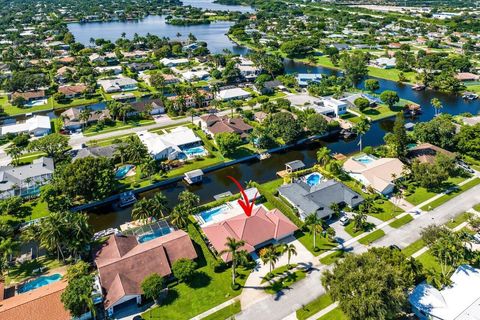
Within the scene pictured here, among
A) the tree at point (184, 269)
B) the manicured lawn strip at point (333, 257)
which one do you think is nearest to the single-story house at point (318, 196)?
the manicured lawn strip at point (333, 257)

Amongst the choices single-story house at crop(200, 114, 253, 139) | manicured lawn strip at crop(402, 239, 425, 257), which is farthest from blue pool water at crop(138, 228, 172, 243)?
single-story house at crop(200, 114, 253, 139)

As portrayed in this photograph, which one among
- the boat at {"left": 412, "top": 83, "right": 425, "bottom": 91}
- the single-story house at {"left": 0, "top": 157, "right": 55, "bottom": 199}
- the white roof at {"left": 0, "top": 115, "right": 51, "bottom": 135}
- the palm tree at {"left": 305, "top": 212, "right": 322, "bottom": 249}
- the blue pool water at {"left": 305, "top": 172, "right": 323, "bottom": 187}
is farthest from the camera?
the boat at {"left": 412, "top": 83, "right": 425, "bottom": 91}

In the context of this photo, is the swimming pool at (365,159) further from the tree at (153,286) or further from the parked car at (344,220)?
the tree at (153,286)

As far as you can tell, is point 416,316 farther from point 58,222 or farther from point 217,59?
point 217,59

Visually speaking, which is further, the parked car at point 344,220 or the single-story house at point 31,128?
the single-story house at point 31,128

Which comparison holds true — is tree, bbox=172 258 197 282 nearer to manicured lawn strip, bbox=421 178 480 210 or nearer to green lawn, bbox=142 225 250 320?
green lawn, bbox=142 225 250 320

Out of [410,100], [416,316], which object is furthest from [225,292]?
[410,100]
